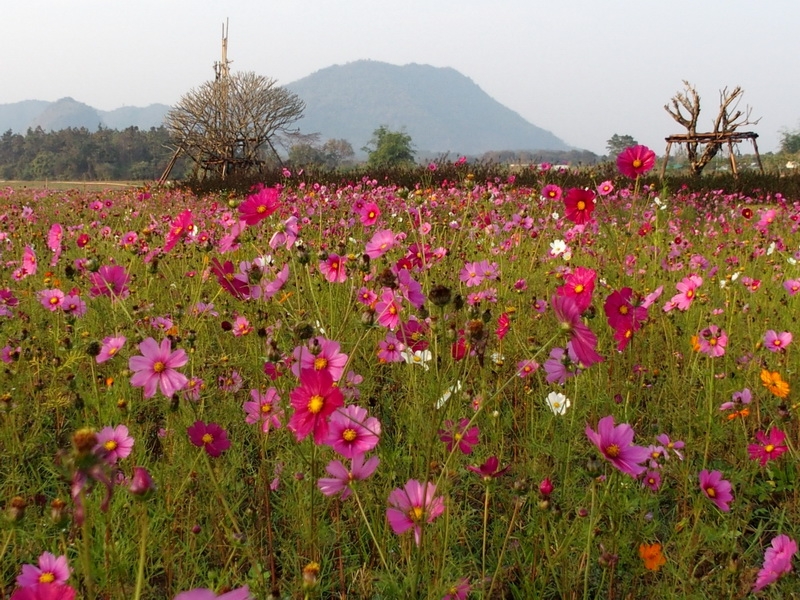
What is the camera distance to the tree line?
49688 millimetres

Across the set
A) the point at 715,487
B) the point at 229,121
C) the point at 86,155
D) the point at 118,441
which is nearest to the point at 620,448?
the point at 715,487

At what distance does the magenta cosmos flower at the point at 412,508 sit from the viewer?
97 centimetres

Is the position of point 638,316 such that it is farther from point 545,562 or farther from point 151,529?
point 151,529

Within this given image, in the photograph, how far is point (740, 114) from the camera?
13.5 metres

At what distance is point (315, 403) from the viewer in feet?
2.93

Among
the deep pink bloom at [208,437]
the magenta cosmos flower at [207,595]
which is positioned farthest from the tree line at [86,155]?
the magenta cosmos flower at [207,595]

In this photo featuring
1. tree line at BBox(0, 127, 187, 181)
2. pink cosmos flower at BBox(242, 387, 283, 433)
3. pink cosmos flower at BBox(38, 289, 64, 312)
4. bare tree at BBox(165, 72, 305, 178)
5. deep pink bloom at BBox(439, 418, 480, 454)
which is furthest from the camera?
tree line at BBox(0, 127, 187, 181)

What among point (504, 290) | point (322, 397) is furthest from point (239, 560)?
point (504, 290)

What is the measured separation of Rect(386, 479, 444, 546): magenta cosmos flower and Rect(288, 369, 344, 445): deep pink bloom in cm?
20

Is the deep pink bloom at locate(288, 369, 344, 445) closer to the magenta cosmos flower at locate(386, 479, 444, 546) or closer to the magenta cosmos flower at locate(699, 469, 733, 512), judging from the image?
the magenta cosmos flower at locate(386, 479, 444, 546)

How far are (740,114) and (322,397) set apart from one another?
1561 cm

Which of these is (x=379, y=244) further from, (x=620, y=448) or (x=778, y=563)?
(x=778, y=563)

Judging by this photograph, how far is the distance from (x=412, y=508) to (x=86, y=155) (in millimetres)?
59325

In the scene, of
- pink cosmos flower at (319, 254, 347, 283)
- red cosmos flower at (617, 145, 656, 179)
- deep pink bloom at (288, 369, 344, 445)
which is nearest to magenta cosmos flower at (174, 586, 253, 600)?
deep pink bloom at (288, 369, 344, 445)
